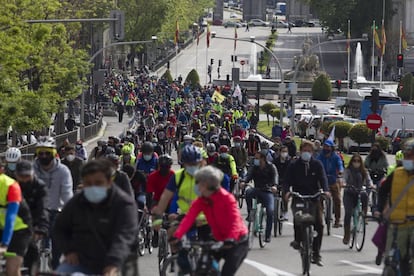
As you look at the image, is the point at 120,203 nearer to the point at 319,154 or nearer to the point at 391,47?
the point at 319,154

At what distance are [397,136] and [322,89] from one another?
1918 inches

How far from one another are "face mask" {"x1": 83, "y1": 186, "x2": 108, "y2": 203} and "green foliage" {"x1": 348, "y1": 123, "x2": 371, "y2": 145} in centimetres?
4745

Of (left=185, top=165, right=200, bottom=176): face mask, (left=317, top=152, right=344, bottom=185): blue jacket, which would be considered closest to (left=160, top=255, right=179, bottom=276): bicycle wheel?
(left=185, top=165, right=200, bottom=176): face mask

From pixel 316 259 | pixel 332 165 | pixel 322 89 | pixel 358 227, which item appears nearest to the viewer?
pixel 316 259

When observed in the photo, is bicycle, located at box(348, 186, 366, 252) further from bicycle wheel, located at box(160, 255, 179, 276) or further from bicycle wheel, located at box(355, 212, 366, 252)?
bicycle wheel, located at box(160, 255, 179, 276)

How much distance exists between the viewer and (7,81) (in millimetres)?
44156

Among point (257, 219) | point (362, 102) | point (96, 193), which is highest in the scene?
point (96, 193)

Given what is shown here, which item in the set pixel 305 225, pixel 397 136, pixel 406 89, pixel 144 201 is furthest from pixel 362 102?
pixel 305 225

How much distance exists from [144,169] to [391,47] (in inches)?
4224

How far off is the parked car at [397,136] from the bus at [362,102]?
1473 centimetres

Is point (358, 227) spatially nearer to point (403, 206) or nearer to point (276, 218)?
point (276, 218)

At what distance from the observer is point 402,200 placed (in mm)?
15172

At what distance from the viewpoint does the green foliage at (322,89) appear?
354ft

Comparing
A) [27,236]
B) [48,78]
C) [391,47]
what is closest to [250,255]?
[27,236]
